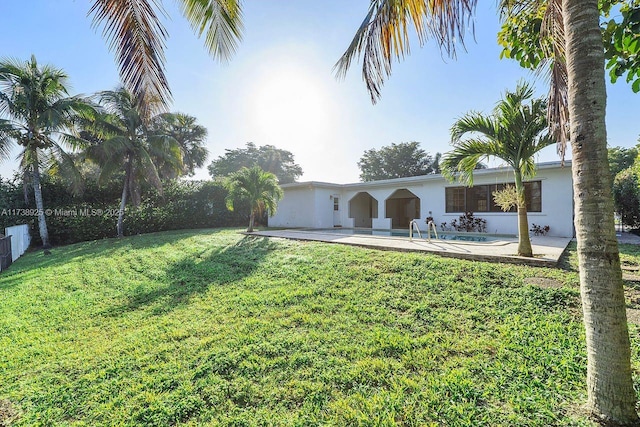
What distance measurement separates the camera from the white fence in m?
11.5

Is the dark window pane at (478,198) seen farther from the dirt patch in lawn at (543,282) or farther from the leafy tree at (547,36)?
the leafy tree at (547,36)

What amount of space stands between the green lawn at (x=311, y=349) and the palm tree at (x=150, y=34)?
335cm

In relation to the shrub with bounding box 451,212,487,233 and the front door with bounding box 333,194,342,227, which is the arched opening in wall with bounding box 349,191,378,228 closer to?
the front door with bounding box 333,194,342,227

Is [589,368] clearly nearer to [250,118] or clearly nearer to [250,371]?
[250,371]

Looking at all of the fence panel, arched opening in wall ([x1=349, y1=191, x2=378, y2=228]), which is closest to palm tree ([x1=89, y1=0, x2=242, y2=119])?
the fence panel

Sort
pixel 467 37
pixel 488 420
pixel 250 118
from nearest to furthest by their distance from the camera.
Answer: pixel 488 420, pixel 467 37, pixel 250 118

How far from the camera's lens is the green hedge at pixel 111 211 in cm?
1489

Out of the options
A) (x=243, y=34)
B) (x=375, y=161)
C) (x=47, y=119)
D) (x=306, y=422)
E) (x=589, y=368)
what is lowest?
(x=306, y=422)

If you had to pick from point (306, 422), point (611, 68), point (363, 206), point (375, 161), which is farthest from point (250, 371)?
point (375, 161)

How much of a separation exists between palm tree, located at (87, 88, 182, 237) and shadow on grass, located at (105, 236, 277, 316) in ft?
29.4

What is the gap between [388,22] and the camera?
12.0 ft

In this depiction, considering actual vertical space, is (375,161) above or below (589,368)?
above

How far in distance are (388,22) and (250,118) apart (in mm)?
5477

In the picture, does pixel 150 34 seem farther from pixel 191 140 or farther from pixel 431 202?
pixel 191 140
